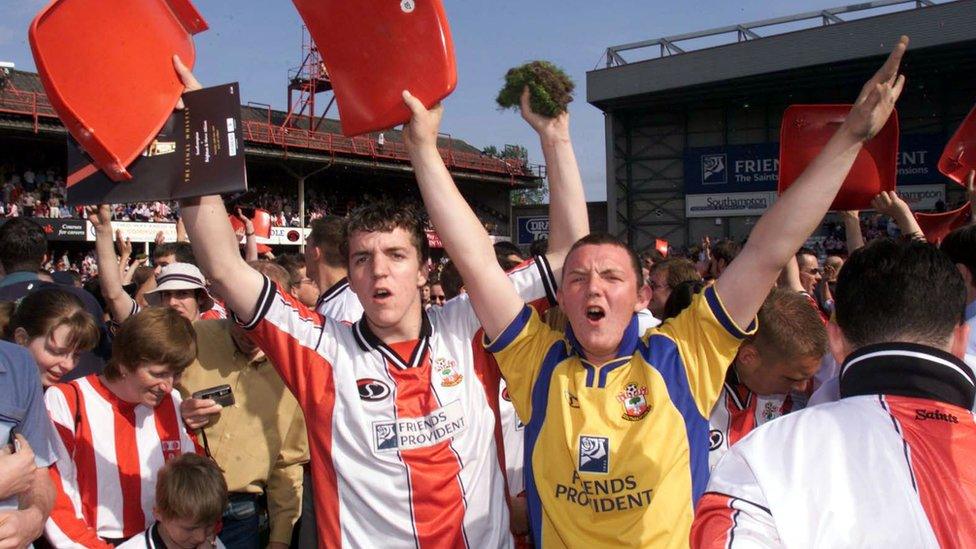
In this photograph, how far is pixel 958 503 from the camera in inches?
46.4

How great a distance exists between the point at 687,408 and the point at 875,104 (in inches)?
37.5

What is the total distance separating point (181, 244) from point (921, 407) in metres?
5.46

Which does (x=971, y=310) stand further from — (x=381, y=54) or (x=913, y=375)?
(x=381, y=54)

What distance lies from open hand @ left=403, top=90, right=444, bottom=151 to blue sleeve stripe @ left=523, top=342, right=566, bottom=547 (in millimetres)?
768

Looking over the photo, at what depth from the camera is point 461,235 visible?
7.55 ft

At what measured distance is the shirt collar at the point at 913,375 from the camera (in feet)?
4.18

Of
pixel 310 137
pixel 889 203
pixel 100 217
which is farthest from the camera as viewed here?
pixel 310 137

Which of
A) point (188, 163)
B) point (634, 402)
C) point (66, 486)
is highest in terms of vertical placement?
point (188, 163)

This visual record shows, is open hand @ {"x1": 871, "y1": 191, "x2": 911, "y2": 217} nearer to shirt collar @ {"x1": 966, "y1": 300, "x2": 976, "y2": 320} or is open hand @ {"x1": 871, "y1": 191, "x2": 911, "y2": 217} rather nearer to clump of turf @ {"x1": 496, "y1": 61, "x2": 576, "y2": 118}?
shirt collar @ {"x1": 966, "y1": 300, "x2": 976, "y2": 320}

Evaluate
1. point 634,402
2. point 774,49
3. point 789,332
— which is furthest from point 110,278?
point 774,49

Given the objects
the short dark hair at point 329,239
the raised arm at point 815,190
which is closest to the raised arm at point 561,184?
the raised arm at point 815,190

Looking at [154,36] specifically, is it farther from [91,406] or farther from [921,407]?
[921,407]

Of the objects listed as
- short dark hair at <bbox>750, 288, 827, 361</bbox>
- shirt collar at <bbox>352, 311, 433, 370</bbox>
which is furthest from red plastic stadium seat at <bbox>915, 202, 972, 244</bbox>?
shirt collar at <bbox>352, 311, 433, 370</bbox>

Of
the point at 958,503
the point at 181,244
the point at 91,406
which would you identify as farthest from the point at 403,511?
the point at 181,244
